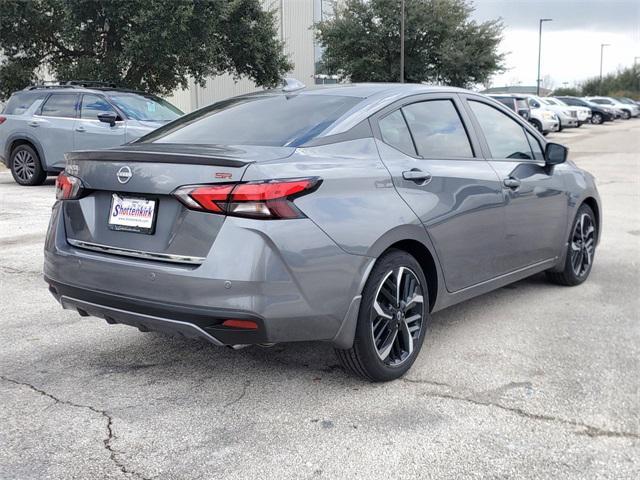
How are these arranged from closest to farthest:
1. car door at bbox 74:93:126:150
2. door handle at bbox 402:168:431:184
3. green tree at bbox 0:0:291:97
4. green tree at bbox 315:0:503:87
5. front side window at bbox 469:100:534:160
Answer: door handle at bbox 402:168:431:184
front side window at bbox 469:100:534:160
car door at bbox 74:93:126:150
green tree at bbox 0:0:291:97
green tree at bbox 315:0:503:87

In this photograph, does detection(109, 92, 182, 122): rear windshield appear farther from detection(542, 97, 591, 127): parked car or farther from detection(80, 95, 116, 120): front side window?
detection(542, 97, 591, 127): parked car

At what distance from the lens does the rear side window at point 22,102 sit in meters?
12.8

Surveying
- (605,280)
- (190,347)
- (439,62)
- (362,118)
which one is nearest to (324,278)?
(362,118)

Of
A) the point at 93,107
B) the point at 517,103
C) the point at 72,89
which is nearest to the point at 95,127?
the point at 93,107

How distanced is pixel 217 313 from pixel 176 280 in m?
0.25

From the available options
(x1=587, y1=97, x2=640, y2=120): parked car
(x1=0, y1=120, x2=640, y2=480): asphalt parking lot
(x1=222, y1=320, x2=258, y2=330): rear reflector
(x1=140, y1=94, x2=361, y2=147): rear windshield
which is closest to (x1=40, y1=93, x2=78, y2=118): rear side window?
(x1=0, y1=120, x2=640, y2=480): asphalt parking lot

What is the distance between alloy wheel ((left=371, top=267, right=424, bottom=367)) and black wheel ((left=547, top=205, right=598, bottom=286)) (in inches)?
88.7

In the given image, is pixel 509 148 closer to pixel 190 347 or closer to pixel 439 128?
pixel 439 128

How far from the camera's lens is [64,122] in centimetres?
1235

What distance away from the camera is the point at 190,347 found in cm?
434

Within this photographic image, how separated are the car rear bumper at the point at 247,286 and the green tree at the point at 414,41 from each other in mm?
32039

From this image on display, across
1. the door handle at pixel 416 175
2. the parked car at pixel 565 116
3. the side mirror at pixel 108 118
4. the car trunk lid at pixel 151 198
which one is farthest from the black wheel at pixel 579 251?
the parked car at pixel 565 116

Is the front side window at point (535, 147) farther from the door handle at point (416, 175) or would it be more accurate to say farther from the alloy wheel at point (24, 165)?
the alloy wheel at point (24, 165)

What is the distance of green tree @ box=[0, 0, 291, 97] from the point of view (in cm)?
1978
